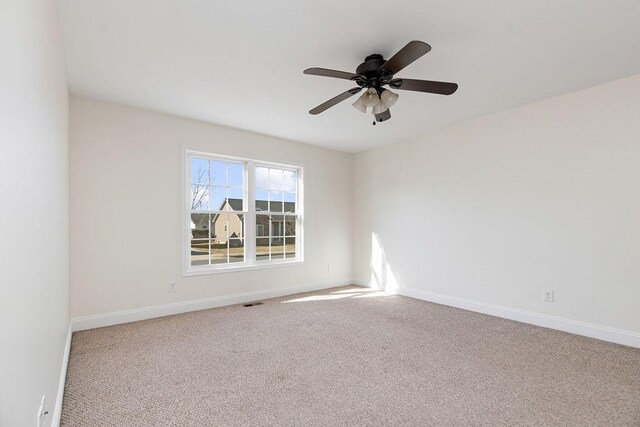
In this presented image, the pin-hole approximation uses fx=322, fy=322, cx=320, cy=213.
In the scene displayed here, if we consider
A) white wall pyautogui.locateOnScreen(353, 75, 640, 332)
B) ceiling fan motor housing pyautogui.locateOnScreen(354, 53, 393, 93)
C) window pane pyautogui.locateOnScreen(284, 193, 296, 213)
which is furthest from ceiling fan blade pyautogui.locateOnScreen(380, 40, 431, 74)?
window pane pyautogui.locateOnScreen(284, 193, 296, 213)

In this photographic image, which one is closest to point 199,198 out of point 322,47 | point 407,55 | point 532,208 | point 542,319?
point 322,47

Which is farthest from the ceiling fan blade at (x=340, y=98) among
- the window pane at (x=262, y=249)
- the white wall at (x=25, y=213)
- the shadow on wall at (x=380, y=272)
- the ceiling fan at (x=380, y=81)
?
the shadow on wall at (x=380, y=272)

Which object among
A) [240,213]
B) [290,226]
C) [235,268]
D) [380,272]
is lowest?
[380,272]

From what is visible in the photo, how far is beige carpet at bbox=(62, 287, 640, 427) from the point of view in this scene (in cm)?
193

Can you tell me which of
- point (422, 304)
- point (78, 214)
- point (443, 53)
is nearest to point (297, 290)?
point (422, 304)

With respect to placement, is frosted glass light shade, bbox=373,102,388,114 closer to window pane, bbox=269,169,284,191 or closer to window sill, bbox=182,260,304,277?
window pane, bbox=269,169,284,191

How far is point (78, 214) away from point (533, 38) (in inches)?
174

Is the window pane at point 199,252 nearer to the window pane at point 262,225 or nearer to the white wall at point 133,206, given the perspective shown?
the white wall at point 133,206

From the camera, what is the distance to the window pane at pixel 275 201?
5.06 m

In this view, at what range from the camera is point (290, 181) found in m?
5.30

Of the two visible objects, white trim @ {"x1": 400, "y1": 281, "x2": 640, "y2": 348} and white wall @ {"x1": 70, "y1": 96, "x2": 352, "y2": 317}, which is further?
white wall @ {"x1": 70, "y1": 96, "x2": 352, "y2": 317}

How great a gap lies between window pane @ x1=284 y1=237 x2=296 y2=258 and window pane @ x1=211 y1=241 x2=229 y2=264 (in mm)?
1018

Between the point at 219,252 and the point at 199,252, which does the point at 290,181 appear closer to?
the point at 219,252

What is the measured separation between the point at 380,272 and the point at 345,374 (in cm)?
310
